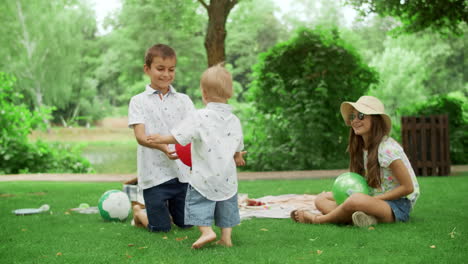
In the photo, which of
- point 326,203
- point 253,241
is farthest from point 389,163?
point 253,241

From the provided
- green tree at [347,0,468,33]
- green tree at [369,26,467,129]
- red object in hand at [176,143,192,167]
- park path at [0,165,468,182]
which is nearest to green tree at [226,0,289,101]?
green tree at [369,26,467,129]

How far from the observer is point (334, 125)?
45.3ft

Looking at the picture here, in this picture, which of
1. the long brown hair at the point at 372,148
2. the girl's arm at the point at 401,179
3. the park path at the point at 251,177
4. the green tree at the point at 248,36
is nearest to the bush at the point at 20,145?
the park path at the point at 251,177

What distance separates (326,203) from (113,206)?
2327 mm

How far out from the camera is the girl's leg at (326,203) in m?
5.44

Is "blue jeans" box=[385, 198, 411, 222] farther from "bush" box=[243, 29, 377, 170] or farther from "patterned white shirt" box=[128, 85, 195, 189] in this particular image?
"bush" box=[243, 29, 377, 170]

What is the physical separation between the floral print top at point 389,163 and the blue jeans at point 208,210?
155cm

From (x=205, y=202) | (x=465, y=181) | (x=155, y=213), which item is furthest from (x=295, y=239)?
(x=465, y=181)

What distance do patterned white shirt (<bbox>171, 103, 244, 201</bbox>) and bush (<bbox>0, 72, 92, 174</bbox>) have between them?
38.1 ft

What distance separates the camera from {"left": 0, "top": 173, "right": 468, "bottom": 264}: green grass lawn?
3854 millimetres

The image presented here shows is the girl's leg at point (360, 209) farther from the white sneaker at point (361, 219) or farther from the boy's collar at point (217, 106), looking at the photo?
the boy's collar at point (217, 106)

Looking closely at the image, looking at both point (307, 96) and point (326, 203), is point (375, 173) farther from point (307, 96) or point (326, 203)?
point (307, 96)

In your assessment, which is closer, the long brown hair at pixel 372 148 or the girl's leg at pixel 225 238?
the girl's leg at pixel 225 238

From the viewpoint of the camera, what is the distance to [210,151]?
4.21 m
